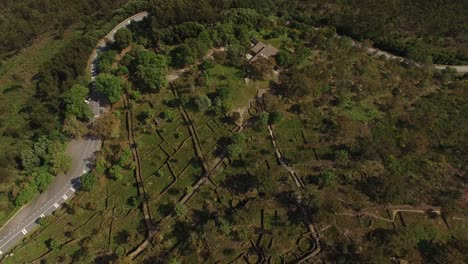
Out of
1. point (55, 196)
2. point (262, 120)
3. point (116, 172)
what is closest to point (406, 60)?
point (262, 120)

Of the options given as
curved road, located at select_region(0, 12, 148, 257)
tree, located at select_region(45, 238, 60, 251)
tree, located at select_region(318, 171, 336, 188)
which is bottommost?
tree, located at select_region(318, 171, 336, 188)

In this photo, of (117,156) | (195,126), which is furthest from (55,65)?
(195,126)

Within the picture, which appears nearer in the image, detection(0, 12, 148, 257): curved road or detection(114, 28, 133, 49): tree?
detection(0, 12, 148, 257): curved road

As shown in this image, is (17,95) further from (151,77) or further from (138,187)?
(138,187)

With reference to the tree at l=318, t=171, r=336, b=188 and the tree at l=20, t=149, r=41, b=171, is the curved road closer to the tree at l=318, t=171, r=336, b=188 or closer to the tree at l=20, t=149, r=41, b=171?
the tree at l=20, t=149, r=41, b=171

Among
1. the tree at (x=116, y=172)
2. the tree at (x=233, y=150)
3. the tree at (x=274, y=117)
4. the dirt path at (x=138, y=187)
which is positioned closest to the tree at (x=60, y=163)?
the tree at (x=116, y=172)

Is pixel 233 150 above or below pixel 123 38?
below

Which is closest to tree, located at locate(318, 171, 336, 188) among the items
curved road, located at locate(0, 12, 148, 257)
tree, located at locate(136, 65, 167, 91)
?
tree, located at locate(136, 65, 167, 91)

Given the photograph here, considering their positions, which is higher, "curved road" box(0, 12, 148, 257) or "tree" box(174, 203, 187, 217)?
"curved road" box(0, 12, 148, 257)

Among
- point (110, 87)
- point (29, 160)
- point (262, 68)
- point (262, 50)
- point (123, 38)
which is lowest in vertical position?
point (29, 160)
